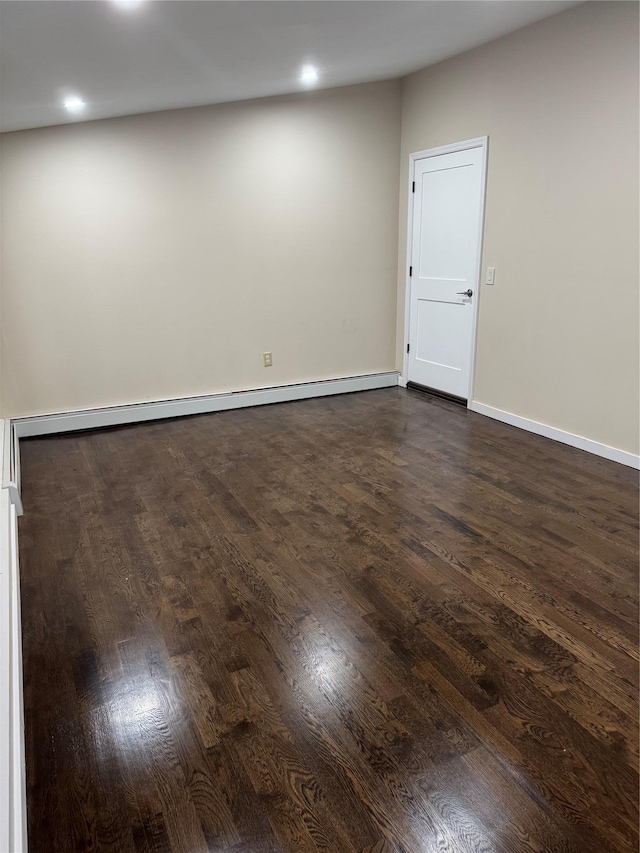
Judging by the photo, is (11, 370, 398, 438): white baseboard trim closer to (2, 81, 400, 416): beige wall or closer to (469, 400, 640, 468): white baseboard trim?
(2, 81, 400, 416): beige wall

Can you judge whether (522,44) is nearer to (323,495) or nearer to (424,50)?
(424,50)

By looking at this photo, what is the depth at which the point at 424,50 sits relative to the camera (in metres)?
4.18

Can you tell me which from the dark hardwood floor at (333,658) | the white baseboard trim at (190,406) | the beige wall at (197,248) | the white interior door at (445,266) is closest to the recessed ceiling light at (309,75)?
the beige wall at (197,248)

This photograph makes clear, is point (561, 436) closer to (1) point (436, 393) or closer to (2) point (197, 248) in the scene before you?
(1) point (436, 393)

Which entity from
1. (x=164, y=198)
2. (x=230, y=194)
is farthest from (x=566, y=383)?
(x=164, y=198)

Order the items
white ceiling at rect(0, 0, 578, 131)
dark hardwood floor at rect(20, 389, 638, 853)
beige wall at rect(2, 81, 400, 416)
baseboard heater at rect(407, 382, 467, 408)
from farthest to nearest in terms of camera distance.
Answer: baseboard heater at rect(407, 382, 467, 408) < beige wall at rect(2, 81, 400, 416) < white ceiling at rect(0, 0, 578, 131) < dark hardwood floor at rect(20, 389, 638, 853)

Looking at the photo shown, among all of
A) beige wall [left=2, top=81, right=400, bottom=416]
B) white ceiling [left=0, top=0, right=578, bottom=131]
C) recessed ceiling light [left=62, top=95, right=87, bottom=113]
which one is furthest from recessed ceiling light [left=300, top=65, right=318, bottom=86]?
recessed ceiling light [left=62, top=95, right=87, bottom=113]

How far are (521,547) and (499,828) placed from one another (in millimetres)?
1501

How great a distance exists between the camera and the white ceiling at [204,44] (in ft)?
7.86

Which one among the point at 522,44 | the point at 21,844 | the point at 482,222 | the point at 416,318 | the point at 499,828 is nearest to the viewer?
the point at 21,844

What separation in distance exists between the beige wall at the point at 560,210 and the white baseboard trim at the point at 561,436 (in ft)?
0.16

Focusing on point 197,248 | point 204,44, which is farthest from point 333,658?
point 197,248

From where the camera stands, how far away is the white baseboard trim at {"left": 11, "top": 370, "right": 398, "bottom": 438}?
463cm

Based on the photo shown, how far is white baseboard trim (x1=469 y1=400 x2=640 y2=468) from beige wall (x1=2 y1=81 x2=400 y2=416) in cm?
148
